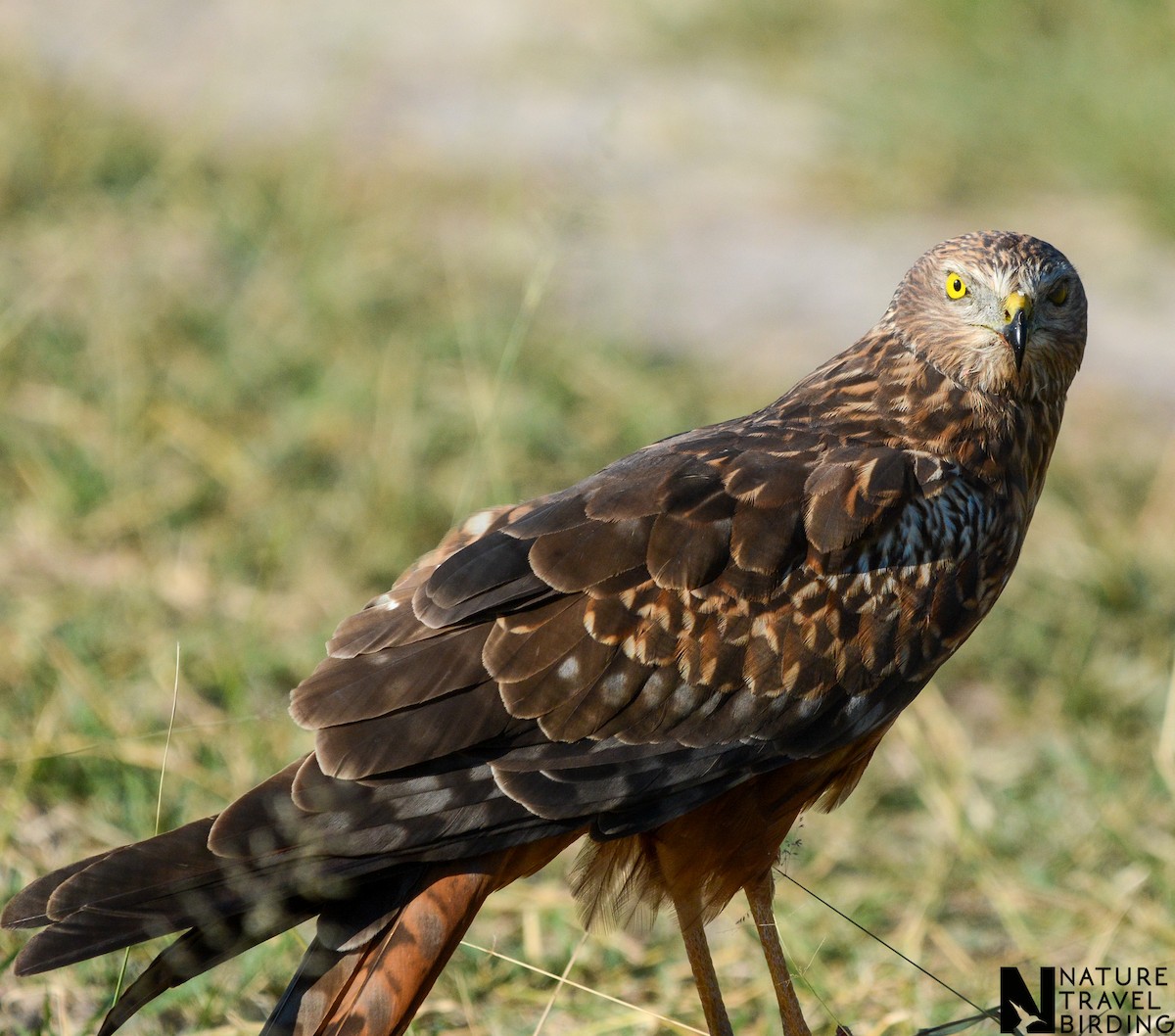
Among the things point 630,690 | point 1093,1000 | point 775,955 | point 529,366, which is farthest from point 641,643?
point 529,366

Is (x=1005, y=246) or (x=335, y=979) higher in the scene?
(x=1005, y=246)

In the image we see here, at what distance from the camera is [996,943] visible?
15.1ft

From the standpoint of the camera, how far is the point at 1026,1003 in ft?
12.2

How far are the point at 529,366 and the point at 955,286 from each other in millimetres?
3258

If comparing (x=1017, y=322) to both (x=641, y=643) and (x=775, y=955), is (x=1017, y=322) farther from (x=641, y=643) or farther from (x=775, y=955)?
(x=775, y=955)

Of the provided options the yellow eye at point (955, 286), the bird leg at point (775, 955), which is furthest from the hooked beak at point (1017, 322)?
the bird leg at point (775, 955)

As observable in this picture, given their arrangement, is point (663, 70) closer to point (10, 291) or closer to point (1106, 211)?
point (1106, 211)

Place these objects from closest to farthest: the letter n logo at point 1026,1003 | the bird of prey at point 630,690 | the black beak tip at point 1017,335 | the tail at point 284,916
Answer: the tail at point 284,916
the bird of prey at point 630,690
the letter n logo at point 1026,1003
the black beak tip at point 1017,335

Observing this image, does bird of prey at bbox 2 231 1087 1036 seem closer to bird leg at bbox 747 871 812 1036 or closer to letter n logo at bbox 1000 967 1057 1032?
bird leg at bbox 747 871 812 1036

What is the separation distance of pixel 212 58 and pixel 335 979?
9.29m

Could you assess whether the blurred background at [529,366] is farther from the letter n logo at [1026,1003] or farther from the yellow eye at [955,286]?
the yellow eye at [955,286]

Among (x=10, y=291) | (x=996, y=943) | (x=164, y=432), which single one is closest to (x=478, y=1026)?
(x=996, y=943)

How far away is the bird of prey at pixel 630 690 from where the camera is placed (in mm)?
3008

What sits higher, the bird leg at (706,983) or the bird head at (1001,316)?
the bird head at (1001,316)
